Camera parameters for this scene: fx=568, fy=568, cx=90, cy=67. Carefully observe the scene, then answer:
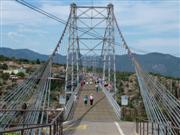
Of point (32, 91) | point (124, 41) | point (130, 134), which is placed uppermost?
point (124, 41)

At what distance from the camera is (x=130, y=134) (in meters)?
26.9

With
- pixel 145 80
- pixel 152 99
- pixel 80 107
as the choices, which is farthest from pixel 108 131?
pixel 80 107

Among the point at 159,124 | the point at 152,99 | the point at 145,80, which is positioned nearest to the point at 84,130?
the point at 145,80

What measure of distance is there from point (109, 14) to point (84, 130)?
118 feet

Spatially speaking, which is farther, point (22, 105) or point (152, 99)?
point (152, 99)

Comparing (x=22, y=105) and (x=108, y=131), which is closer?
(x=22, y=105)

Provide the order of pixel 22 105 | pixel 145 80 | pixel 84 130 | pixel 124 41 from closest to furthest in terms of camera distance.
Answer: pixel 22 105, pixel 145 80, pixel 84 130, pixel 124 41

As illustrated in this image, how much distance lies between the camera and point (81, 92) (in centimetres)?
6250

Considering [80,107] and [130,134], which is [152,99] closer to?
[130,134]

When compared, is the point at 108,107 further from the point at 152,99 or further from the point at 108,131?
the point at 152,99

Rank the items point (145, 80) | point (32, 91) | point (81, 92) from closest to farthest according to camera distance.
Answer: point (32, 91)
point (145, 80)
point (81, 92)

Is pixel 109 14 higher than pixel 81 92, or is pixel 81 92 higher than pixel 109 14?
pixel 109 14

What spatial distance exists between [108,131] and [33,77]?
8.81 metres

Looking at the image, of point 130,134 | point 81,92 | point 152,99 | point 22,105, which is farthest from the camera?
point 81,92
